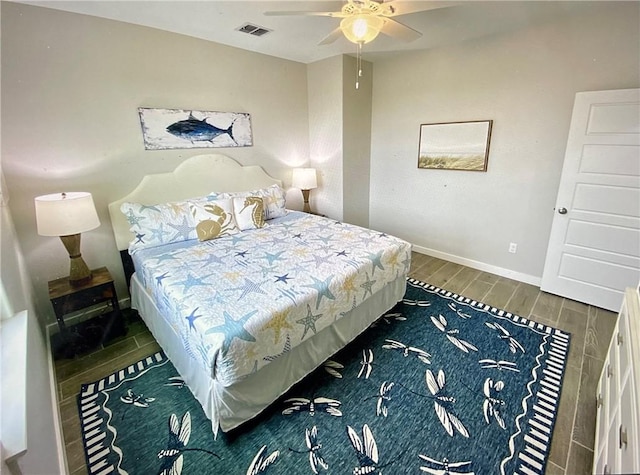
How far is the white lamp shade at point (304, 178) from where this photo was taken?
3.98 m

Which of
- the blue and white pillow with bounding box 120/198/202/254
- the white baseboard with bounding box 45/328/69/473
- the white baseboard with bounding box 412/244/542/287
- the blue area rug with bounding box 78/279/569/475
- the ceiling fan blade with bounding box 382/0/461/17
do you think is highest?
the ceiling fan blade with bounding box 382/0/461/17

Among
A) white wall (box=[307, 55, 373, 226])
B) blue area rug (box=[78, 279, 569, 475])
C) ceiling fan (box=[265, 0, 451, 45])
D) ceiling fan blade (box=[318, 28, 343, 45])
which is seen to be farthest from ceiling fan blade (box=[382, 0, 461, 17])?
blue area rug (box=[78, 279, 569, 475])

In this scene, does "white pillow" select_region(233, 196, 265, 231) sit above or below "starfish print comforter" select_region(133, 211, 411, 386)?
above

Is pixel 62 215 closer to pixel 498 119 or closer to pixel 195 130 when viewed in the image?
pixel 195 130

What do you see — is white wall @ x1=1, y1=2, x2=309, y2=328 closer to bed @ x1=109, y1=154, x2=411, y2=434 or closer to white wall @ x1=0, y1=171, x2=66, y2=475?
bed @ x1=109, y1=154, x2=411, y2=434

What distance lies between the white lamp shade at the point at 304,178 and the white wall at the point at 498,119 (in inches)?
40.9

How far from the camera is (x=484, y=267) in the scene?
366cm

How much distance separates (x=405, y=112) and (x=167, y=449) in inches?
162

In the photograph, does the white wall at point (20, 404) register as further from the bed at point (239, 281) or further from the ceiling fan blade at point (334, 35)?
the ceiling fan blade at point (334, 35)

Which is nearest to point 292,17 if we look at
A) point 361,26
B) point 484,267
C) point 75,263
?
point 361,26

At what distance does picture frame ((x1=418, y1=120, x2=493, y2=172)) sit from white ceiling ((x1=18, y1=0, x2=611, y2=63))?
0.89m

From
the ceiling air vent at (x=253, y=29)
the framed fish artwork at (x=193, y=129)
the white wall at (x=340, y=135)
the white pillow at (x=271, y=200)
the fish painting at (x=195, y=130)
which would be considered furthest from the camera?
the white wall at (x=340, y=135)

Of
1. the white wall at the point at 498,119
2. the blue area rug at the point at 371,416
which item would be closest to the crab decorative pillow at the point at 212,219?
the blue area rug at the point at 371,416

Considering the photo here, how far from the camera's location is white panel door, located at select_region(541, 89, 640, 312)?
8.15ft
